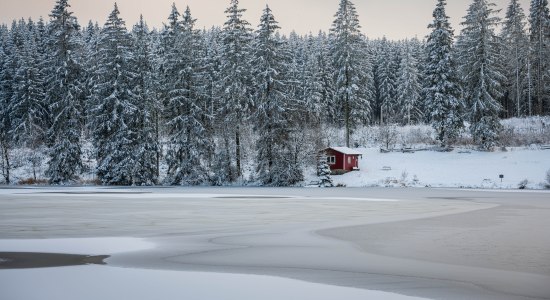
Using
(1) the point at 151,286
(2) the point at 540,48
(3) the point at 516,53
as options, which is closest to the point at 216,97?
(1) the point at 151,286

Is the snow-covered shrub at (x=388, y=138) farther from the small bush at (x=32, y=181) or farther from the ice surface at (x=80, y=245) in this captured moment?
the ice surface at (x=80, y=245)

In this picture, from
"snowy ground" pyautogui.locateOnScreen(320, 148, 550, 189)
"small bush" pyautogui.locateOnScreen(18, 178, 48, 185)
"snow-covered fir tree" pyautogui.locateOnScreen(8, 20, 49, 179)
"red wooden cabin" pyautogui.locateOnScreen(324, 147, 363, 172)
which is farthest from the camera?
"snow-covered fir tree" pyautogui.locateOnScreen(8, 20, 49, 179)

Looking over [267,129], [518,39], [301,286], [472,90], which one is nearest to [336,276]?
[301,286]

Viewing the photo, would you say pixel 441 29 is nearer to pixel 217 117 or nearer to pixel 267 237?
pixel 217 117

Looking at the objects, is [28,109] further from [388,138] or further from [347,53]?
[388,138]

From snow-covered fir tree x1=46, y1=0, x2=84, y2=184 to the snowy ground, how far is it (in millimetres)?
22989

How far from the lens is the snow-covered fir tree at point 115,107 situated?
42625 mm

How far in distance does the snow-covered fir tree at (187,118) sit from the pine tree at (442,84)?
24035 mm

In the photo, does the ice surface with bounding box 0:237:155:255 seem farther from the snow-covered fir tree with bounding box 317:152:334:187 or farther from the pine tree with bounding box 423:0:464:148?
the pine tree with bounding box 423:0:464:148

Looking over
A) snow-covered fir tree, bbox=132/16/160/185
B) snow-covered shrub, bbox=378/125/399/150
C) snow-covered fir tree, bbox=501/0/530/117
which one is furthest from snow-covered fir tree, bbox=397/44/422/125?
snow-covered fir tree, bbox=132/16/160/185

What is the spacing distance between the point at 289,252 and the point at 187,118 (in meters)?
33.6

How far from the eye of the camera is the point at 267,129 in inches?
1674

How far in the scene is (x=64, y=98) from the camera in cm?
4403

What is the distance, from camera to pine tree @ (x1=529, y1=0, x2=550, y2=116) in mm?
63250
